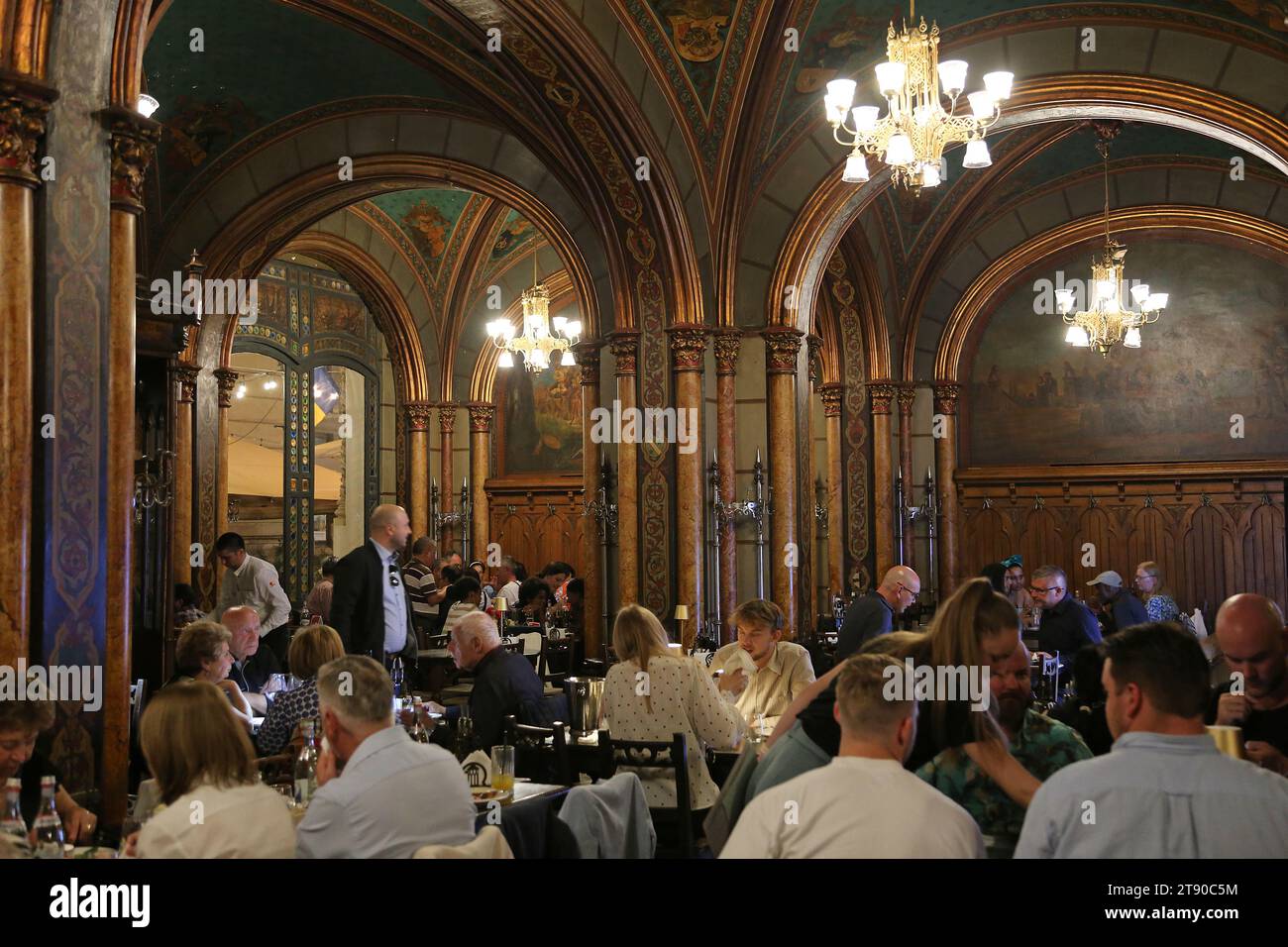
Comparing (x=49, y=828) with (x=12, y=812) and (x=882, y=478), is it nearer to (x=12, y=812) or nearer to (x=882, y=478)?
(x=12, y=812)

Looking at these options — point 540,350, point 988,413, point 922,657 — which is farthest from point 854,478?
point 922,657

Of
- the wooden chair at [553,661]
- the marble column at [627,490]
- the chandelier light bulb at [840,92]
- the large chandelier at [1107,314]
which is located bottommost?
the wooden chair at [553,661]

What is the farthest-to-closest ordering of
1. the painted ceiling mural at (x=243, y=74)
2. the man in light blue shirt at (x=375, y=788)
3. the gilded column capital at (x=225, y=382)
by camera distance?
1. the gilded column capital at (x=225, y=382)
2. the painted ceiling mural at (x=243, y=74)
3. the man in light blue shirt at (x=375, y=788)

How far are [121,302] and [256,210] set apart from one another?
28.5 ft

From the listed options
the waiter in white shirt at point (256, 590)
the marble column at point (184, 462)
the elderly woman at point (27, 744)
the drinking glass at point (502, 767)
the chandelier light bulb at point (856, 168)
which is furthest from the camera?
the marble column at point (184, 462)

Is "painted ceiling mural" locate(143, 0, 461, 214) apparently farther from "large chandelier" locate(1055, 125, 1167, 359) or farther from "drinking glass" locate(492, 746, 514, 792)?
"drinking glass" locate(492, 746, 514, 792)

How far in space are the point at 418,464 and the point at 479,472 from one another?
1029 millimetres

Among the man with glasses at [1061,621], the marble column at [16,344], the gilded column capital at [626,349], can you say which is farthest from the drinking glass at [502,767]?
the gilded column capital at [626,349]

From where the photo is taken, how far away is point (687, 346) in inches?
455

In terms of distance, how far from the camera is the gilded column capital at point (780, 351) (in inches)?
474

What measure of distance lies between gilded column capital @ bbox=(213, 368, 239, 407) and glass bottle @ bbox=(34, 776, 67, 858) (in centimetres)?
1178

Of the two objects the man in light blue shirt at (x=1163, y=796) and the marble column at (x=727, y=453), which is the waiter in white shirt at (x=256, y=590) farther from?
the man in light blue shirt at (x=1163, y=796)

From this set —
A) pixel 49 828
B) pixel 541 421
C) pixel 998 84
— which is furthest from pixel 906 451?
pixel 49 828

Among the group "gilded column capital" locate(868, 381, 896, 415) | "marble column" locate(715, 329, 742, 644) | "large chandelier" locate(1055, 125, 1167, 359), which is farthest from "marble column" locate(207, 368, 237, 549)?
"large chandelier" locate(1055, 125, 1167, 359)
